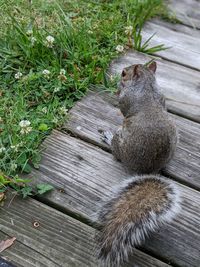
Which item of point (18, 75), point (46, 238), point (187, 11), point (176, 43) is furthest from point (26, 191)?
point (187, 11)

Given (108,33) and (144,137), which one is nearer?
(144,137)

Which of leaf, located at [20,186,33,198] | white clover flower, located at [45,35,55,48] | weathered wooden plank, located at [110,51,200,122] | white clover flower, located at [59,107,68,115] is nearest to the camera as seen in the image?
leaf, located at [20,186,33,198]

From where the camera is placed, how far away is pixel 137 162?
80.1 inches

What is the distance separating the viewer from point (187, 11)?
10.7 ft

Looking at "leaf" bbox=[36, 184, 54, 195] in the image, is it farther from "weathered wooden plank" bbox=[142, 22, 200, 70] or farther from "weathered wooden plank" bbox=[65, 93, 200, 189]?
"weathered wooden plank" bbox=[142, 22, 200, 70]

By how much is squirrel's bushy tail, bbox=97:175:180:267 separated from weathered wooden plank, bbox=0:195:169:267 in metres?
0.11

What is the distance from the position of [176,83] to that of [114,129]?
0.55 m

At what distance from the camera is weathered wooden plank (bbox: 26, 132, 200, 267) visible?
181cm

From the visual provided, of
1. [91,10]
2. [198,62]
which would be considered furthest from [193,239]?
[91,10]

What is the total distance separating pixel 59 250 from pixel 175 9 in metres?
2.14

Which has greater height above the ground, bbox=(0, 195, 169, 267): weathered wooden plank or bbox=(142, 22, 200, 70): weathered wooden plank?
bbox=(142, 22, 200, 70): weathered wooden plank

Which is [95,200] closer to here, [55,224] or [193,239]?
[55,224]

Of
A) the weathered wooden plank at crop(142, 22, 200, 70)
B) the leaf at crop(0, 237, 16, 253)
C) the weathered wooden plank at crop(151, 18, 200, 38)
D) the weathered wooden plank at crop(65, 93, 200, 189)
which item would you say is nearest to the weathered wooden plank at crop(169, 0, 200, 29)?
the weathered wooden plank at crop(151, 18, 200, 38)

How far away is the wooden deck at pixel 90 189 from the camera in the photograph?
5.77 feet
